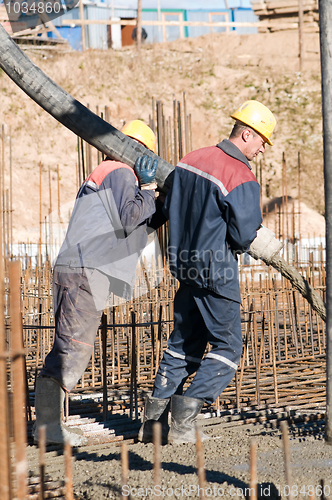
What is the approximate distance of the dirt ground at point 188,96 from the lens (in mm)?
16547

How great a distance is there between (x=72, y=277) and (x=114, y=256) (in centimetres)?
25

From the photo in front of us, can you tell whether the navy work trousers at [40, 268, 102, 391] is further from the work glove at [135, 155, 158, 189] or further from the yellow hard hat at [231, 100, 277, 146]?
the yellow hard hat at [231, 100, 277, 146]

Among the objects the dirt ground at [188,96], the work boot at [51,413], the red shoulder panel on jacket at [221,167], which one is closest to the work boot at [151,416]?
the work boot at [51,413]

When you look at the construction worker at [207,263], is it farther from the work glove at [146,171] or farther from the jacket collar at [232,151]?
the work glove at [146,171]

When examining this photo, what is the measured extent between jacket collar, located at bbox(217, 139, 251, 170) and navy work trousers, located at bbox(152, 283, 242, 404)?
68cm

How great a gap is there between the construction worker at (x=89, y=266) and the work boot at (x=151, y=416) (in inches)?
13.1

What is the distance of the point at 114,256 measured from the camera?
2.79 m

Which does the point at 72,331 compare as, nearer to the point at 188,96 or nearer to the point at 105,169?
the point at 105,169

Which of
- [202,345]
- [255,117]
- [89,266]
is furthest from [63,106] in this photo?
[202,345]

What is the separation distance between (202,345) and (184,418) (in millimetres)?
389

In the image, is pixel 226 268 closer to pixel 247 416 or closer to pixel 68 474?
pixel 247 416

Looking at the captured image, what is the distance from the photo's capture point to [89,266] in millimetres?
2717

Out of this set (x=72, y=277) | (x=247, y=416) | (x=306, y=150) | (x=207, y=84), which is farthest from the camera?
(x=207, y=84)

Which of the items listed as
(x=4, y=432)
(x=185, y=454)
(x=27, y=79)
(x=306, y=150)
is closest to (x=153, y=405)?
(x=185, y=454)
